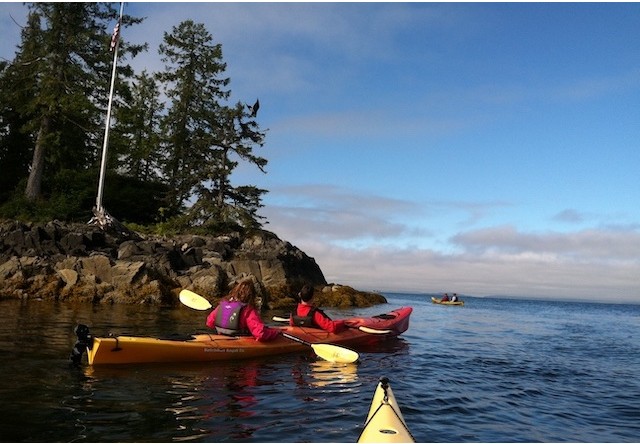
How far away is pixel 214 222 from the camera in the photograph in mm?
31578

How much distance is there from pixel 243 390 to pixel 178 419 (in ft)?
6.02

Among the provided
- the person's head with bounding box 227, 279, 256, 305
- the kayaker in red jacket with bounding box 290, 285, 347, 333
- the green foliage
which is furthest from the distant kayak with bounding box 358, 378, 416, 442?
the green foliage

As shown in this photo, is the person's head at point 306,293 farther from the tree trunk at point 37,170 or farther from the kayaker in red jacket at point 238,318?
the tree trunk at point 37,170

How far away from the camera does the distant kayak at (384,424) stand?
477cm

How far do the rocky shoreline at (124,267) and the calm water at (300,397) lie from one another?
730 cm

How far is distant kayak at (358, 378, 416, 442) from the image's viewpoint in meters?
4.77

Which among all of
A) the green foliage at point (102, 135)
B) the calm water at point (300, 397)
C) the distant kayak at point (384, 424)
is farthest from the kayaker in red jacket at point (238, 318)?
the green foliage at point (102, 135)

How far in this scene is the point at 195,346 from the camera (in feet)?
31.5

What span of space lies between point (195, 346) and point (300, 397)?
2.98 m

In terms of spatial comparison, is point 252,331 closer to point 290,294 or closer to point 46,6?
point 290,294

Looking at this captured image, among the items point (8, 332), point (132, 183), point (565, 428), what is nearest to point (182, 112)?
point (132, 183)

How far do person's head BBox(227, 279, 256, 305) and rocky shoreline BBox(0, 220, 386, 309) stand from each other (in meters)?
11.5

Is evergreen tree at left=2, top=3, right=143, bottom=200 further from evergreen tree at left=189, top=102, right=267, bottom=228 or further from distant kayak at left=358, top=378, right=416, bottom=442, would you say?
distant kayak at left=358, top=378, right=416, bottom=442

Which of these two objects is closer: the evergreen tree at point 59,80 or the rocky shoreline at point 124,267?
the rocky shoreline at point 124,267
